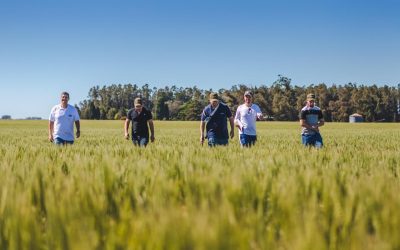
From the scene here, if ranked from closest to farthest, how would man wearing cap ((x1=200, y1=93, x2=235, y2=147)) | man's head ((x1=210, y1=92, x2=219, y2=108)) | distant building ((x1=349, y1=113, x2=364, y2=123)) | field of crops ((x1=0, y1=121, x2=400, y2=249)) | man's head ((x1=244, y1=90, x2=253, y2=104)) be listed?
field of crops ((x1=0, y1=121, x2=400, y2=249)), man's head ((x1=210, y1=92, x2=219, y2=108)), man wearing cap ((x1=200, y1=93, x2=235, y2=147)), man's head ((x1=244, y1=90, x2=253, y2=104)), distant building ((x1=349, y1=113, x2=364, y2=123))

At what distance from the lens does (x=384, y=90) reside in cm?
13300

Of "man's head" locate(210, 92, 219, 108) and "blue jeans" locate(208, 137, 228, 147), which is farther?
"blue jeans" locate(208, 137, 228, 147)

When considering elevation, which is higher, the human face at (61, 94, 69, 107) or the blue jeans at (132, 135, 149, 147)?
the human face at (61, 94, 69, 107)

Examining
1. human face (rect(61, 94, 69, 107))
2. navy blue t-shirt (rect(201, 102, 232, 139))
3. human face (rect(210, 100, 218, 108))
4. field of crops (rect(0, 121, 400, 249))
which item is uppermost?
human face (rect(61, 94, 69, 107))

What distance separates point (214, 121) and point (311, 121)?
2.74 m

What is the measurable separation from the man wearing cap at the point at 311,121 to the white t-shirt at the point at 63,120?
20.5ft

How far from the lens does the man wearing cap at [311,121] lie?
11227 millimetres

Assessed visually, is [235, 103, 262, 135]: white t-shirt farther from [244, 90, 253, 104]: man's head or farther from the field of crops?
the field of crops

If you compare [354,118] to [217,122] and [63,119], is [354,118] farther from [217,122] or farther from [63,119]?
[63,119]

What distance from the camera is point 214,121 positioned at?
35.5 ft

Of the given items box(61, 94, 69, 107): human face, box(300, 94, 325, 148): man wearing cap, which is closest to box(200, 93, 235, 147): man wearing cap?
box(300, 94, 325, 148): man wearing cap

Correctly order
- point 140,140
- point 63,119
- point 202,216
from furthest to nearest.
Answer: point 140,140
point 63,119
point 202,216

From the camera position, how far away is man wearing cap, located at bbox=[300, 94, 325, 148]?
1123 centimetres

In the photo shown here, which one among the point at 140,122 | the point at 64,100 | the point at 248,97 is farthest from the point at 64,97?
the point at 248,97
